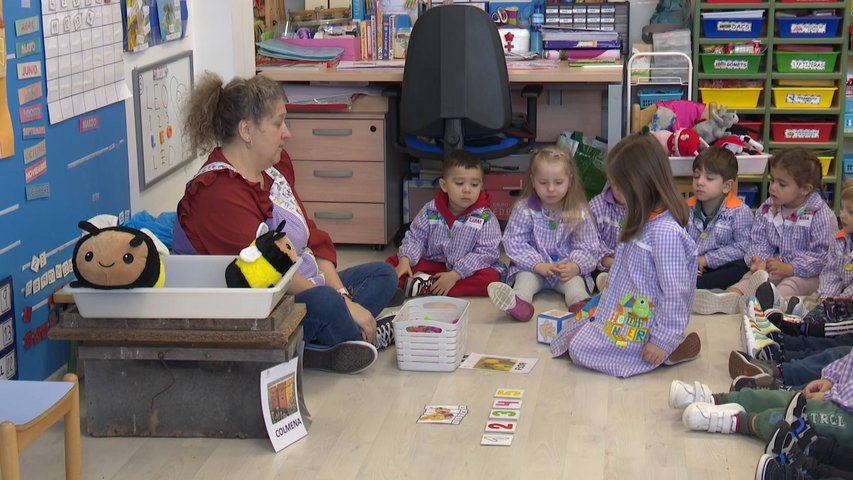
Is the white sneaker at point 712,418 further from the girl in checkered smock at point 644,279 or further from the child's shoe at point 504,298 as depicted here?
the child's shoe at point 504,298

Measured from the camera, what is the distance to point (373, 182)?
15.4ft

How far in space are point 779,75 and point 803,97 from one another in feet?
0.50

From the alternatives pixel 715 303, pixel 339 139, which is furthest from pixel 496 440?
pixel 339 139

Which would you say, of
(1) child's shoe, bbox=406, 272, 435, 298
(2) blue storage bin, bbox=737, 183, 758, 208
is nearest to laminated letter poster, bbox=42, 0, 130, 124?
(1) child's shoe, bbox=406, 272, 435, 298

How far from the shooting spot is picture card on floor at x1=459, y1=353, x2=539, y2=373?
3314mm

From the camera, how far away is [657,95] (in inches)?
193

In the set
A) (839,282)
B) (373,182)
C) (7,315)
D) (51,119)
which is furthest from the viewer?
(373,182)

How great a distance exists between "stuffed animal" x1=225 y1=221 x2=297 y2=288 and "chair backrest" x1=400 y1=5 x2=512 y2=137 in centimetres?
173

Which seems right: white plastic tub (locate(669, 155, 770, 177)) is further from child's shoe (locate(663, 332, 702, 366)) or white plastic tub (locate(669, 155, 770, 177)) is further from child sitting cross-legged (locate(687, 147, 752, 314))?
child's shoe (locate(663, 332, 702, 366))

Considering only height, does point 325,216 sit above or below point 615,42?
below

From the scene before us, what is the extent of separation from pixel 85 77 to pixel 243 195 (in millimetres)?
679

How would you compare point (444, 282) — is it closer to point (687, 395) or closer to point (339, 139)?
point (339, 139)

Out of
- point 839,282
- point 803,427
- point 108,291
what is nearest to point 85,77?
point 108,291

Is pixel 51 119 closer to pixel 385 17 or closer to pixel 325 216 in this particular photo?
pixel 325 216
